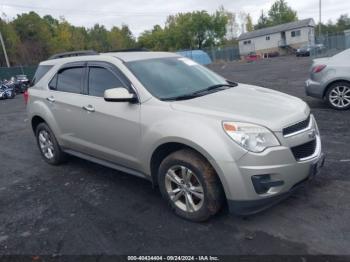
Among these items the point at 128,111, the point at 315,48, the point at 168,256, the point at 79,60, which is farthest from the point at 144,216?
the point at 315,48

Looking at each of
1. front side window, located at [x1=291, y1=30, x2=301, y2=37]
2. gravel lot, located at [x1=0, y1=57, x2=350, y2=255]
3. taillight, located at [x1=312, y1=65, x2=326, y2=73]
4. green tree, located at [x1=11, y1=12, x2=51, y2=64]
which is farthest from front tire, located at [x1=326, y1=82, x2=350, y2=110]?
front side window, located at [x1=291, y1=30, x2=301, y2=37]

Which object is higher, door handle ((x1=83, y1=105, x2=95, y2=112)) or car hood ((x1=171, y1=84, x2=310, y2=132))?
door handle ((x1=83, y1=105, x2=95, y2=112))

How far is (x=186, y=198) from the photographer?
3775 millimetres

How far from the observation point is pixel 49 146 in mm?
5996

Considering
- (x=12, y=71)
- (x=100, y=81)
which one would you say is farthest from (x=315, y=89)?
(x=12, y=71)

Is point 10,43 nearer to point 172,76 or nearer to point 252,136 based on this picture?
point 172,76

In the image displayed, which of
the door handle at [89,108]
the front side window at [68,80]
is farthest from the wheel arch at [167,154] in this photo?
the front side window at [68,80]

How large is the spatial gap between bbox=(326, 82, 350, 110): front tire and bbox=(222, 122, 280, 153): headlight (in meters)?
5.57

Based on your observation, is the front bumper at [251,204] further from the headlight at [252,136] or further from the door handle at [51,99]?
the door handle at [51,99]

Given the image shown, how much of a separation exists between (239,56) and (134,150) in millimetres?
61979

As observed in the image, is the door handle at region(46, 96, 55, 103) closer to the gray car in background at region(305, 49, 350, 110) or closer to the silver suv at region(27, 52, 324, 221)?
the silver suv at region(27, 52, 324, 221)

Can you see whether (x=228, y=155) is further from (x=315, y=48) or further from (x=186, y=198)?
(x=315, y=48)

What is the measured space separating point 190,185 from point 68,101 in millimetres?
2385

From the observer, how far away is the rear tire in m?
5.77
